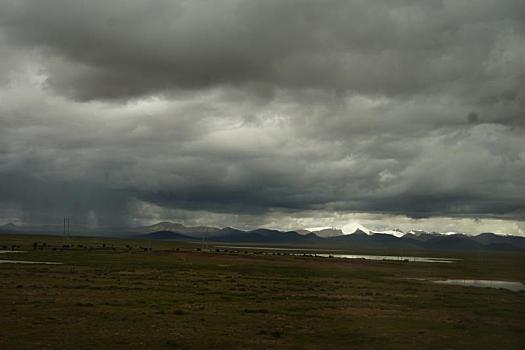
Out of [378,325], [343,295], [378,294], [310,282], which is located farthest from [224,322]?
[310,282]

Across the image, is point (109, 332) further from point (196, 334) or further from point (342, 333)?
point (342, 333)

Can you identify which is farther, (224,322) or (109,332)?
(224,322)

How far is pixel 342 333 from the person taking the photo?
31688 millimetres

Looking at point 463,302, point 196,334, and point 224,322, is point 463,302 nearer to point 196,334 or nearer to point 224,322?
point 224,322

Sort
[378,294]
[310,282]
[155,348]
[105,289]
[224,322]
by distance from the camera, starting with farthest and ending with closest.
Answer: [310,282] → [378,294] → [105,289] → [224,322] → [155,348]

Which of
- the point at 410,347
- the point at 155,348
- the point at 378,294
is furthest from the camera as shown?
the point at 378,294

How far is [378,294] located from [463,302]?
8161 mm

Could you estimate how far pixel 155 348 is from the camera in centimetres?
2581

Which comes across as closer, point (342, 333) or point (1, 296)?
point (342, 333)

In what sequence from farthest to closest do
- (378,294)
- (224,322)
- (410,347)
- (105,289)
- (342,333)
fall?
(378,294) → (105,289) → (224,322) → (342,333) → (410,347)

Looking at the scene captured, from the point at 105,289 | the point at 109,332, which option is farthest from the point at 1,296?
the point at 109,332

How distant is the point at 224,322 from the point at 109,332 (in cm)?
773

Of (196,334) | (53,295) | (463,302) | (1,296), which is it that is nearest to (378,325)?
(196,334)

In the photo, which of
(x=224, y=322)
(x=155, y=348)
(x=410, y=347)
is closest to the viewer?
(x=155, y=348)
